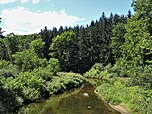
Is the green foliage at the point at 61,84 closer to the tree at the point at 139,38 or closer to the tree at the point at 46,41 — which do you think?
the tree at the point at 139,38

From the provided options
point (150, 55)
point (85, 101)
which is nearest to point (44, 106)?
point (85, 101)

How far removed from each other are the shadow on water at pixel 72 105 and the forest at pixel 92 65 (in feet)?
4.98

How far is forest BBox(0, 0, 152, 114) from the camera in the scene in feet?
109

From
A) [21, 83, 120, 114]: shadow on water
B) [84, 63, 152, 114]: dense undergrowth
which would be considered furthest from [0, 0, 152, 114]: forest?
[21, 83, 120, 114]: shadow on water

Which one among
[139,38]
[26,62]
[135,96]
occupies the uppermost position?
[139,38]

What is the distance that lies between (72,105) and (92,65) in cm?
4961

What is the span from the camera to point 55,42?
293 ft

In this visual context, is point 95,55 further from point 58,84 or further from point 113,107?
point 113,107

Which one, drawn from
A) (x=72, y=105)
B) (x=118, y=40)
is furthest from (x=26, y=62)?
(x=118, y=40)

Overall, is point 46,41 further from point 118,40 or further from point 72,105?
point 72,105

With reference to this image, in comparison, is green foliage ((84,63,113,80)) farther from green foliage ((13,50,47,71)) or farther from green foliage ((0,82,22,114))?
green foliage ((0,82,22,114))

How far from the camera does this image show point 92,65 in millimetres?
85938

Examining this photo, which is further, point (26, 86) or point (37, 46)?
point (37, 46)

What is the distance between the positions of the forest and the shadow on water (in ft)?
4.98
